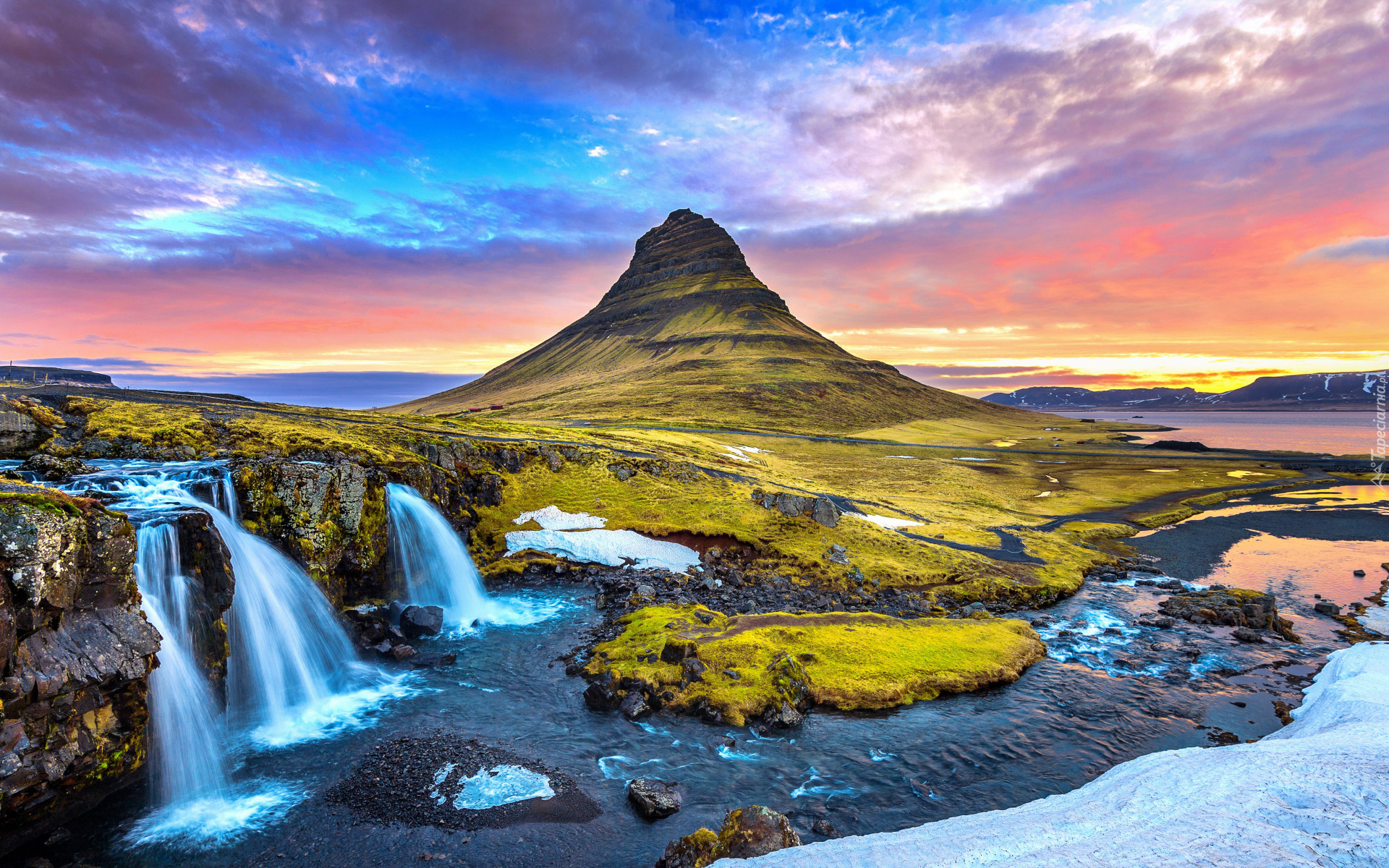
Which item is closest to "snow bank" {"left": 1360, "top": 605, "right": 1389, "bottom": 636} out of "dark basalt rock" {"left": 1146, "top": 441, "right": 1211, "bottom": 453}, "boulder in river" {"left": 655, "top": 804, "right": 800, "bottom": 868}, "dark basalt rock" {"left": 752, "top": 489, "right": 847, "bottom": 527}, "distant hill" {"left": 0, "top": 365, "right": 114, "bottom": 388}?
"dark basalt rock" {"left": 752, "top": 489, "right": 847, "bottom": 527}

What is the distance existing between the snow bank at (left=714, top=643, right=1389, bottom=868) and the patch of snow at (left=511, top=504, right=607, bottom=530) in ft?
120

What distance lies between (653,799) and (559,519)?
3298 cm

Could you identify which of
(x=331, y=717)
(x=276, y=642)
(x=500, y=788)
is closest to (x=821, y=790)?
(x=500, y=788)

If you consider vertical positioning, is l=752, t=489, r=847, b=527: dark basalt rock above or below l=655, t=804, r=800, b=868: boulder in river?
above

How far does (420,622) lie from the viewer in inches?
1267

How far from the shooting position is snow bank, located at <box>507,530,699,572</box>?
45125 millimetres

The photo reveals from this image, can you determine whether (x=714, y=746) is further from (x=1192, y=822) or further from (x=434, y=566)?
(x=434, y=566)

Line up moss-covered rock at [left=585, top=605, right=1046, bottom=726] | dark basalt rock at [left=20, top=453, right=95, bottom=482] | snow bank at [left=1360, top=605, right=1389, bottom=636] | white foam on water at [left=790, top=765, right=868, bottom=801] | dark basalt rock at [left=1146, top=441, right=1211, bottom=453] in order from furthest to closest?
dark basalt rock at [left=1146, top=441, right=1211, bottom=453] < snow bank at [left=1360, top=605, right=1389, bottom=636] < dark basalt rock at [left=20, top=453, right=95, bottom=482] < moss-covered rock at [left=585, top=605, right=1046, bottom=726] < white foam on water at [left=790, top=765, right=868, bottom=801]

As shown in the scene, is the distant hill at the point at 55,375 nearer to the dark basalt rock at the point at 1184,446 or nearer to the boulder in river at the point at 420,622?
the boulder in river at the point at 420,622

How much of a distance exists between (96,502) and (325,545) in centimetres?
1318

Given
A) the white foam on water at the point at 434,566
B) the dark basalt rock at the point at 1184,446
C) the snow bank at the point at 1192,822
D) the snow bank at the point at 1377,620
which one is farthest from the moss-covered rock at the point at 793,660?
the dark basalt rock at the point at 1184,446

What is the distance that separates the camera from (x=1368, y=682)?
25750 millimetres

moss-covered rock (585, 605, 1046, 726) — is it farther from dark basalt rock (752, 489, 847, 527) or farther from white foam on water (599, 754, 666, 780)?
dark basalt rock (752, 489, 847, 527)

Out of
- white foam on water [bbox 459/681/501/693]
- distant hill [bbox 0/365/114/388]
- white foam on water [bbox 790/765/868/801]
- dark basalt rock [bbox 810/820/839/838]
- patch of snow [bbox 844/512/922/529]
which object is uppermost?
distant hill [bbox 0/365/114/388]
